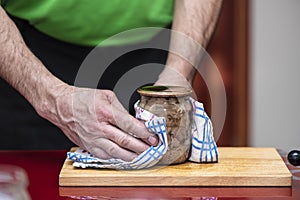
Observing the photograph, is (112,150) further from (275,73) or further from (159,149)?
(275,73)

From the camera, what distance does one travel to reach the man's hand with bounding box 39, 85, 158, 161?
1.53m

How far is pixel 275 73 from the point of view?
11.5ft

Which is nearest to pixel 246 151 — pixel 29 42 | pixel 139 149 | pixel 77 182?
pixel 139 149

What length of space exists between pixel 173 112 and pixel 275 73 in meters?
2.07

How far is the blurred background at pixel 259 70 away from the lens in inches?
135

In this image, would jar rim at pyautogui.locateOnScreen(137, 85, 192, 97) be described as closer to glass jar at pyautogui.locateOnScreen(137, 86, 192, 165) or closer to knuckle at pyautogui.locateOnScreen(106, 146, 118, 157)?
glass jar at pyautogui.locateOnScreen(137, 86, 192, 165)

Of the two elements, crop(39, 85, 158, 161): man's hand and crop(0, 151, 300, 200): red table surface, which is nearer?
crop(0, 151, 300, 200): red table surface

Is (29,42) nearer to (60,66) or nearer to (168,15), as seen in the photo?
(60,66)

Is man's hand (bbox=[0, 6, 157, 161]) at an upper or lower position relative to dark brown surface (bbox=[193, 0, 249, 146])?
upper

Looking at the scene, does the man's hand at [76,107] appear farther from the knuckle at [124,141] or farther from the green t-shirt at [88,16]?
the green t-shirt at [88,16]

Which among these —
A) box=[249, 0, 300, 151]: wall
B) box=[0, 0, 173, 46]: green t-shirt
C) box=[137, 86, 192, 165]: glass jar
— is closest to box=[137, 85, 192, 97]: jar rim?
box=[137, 86, 192, 165]: glass jar

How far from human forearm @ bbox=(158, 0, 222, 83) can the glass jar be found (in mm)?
389

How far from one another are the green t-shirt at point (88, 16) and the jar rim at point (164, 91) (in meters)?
0.46

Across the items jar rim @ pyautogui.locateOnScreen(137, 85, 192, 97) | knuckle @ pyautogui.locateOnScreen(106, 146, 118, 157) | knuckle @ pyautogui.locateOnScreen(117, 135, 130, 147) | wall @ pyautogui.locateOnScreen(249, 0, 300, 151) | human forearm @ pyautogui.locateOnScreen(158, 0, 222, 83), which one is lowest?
wall @ pyautogui.locateOnScreen(249, 0, 300, 151)
